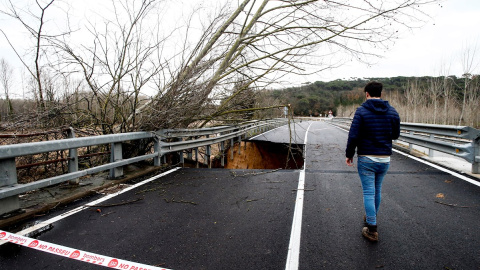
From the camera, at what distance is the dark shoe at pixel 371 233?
3057 mm

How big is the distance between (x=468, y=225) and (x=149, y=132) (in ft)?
19.6

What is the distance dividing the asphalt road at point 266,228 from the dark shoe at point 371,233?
6 centimetres

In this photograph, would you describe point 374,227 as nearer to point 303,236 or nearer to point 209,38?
point 303,236

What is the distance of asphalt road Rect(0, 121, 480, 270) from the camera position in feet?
8.66

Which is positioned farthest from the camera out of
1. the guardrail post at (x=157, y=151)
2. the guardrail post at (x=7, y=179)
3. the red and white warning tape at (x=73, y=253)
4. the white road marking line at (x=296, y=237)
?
the guardrail post at (x=157, y=151)

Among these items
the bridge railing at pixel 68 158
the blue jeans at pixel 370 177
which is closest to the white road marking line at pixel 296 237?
the blue jeans at pixel 370 177

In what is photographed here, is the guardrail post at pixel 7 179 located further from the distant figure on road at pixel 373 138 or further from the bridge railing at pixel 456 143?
the bridge railing at pixel 456 143

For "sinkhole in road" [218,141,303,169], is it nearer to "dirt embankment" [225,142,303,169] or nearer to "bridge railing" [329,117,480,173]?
"dirt embankment" [225,142,303,169]

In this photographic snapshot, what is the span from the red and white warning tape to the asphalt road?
2.6 inches

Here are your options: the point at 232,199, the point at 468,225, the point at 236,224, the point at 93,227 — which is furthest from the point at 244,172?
the point at 468,225

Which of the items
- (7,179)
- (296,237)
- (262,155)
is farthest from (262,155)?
(7,179)

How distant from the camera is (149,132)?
6227mm

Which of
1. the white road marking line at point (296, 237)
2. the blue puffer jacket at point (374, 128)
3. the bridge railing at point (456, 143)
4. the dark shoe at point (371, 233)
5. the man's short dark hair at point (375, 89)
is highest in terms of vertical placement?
the man's short dark hair at point (375, 89)

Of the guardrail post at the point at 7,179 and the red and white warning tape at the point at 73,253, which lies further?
the guardrail post at the point at 7,179
